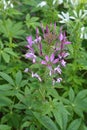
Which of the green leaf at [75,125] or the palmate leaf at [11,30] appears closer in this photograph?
the green leaf at [75,125]

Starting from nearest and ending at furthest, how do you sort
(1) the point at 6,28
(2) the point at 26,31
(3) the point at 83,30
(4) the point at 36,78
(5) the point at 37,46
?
(5) the point at 37,46, (4) the point at 36,78, (3) the point at 83,30, (1) the point at 6,28, (2) the point at 26,31

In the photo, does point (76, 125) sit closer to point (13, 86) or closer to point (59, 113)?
point (59, 113)

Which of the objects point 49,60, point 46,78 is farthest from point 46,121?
point 49,60

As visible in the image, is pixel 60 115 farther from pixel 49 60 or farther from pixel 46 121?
pixel 49 60

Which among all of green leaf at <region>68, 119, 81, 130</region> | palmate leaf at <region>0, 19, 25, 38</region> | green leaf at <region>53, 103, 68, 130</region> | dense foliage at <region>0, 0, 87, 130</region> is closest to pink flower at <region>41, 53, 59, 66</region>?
dense foliage at <region>0, 0, 87, 130</region>

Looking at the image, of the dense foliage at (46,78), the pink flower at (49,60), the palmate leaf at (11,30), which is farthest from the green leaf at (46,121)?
the palmate leaf at (11,30)

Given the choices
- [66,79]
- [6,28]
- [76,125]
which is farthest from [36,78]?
[6,28]

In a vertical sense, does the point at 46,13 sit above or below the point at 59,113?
above

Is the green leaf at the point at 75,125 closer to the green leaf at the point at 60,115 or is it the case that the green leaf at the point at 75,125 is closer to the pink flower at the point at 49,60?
the green leaf at the point at 60,115
